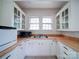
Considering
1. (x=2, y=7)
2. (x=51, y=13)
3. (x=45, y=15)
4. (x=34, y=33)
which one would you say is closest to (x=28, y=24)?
(x=34, y=33)

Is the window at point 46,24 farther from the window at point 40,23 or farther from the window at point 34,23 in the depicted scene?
the window at point 34,23

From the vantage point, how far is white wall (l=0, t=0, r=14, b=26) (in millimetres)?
2930

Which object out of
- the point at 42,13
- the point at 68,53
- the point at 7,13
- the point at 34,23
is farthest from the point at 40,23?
the point at 68,53

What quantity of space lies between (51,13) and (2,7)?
2.74 meters

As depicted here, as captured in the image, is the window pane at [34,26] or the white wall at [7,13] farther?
the window pane at [34,26]

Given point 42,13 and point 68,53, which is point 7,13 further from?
point 42,13

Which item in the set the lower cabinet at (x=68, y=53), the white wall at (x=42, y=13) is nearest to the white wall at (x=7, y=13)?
the lower cabinet at (x=68, y=53)

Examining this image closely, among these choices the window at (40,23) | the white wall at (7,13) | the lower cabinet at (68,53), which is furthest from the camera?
the window at (40,23)

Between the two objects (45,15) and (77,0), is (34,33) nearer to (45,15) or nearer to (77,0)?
(45,15)

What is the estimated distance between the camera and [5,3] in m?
2.97

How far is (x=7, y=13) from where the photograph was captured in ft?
9.70

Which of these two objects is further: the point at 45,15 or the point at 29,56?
the point at 45,15

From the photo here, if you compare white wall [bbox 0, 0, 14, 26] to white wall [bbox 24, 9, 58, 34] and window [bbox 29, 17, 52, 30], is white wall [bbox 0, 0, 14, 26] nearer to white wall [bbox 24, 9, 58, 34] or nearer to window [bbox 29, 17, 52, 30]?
white wall [bbox 24, 9, 58, 34]

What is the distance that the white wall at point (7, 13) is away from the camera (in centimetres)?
293
